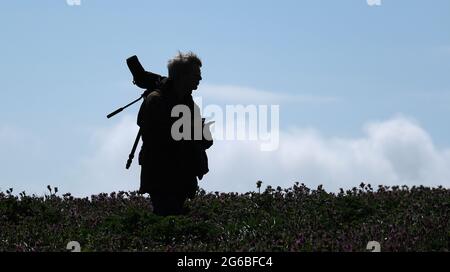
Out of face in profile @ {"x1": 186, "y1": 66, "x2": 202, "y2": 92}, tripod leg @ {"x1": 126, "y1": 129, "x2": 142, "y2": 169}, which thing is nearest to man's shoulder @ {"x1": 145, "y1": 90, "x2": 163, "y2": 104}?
face in profile @ {"x1": 186, "y1": 66, "x2": 202, "y2": 92}

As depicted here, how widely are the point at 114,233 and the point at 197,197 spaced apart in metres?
4.62

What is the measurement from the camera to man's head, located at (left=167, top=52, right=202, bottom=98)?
57.4 ft

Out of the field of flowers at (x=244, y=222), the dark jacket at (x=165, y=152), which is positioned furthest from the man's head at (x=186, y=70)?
the field of flowers at (x=244, y=222)

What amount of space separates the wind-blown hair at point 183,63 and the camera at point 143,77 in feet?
1.79

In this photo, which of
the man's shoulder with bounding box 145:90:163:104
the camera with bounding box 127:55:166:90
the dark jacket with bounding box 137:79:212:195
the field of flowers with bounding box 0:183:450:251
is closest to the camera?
the field of flowers with bounding box 0:183:450:251

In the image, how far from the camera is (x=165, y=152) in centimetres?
1769

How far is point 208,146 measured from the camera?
18.0 metres

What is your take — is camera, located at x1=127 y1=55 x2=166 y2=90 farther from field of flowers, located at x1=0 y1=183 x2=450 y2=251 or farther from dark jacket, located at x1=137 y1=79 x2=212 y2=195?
field of flowers, located at x1=0 y1=183 x2=450 y2=251

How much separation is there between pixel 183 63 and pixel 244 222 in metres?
2.94

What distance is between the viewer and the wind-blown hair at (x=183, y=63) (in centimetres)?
1748

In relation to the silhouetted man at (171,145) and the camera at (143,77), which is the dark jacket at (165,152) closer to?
the silhouetted man at (171,145)
